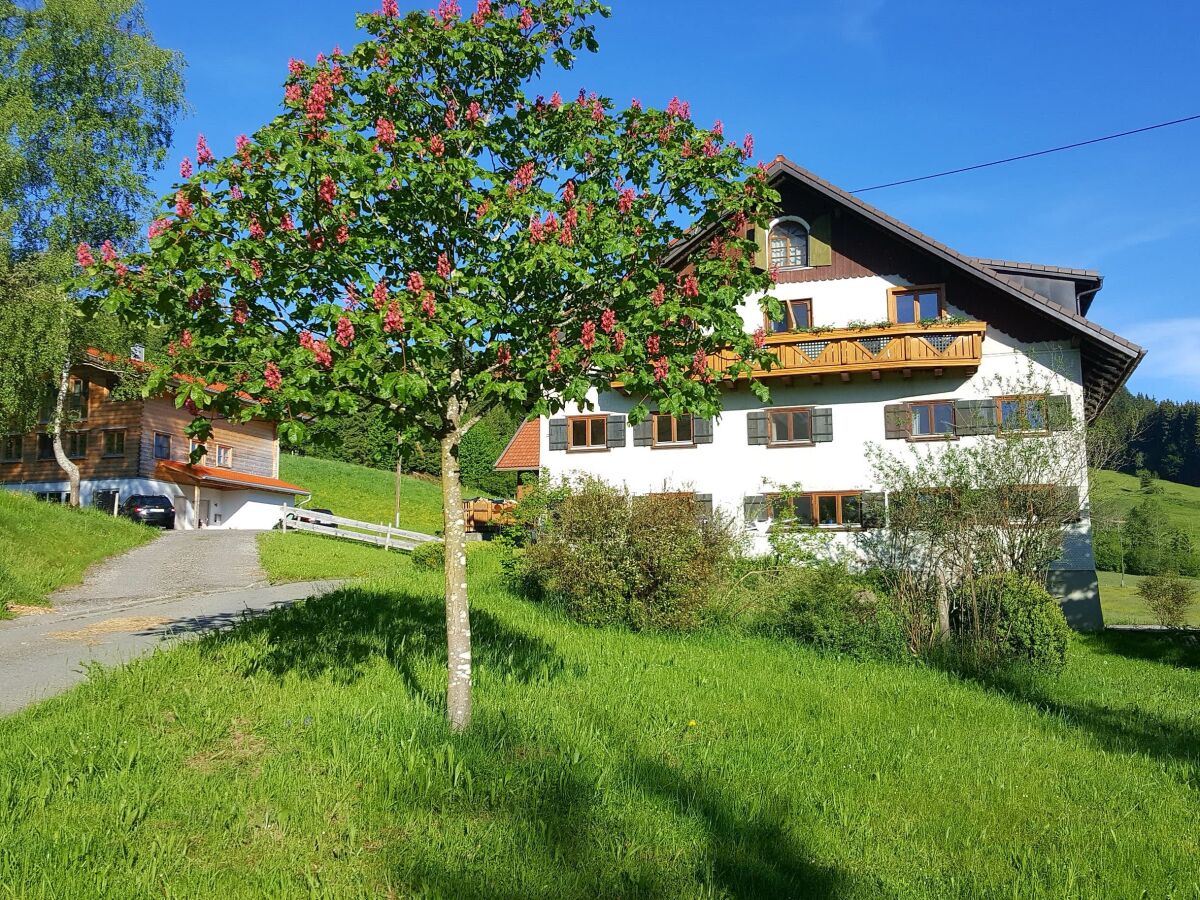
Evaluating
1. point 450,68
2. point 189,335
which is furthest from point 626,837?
point 450,68

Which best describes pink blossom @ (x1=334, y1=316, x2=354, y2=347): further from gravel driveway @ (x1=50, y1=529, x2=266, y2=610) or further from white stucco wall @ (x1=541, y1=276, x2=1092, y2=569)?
white stucco wall @ (x1=541, y1=276, x2=1092, y2=569)

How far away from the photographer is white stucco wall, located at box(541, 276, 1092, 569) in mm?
25422

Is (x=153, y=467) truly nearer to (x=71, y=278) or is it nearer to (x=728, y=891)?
(x=71, y=278)

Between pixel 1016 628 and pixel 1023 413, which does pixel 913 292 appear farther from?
pixel 1016 628

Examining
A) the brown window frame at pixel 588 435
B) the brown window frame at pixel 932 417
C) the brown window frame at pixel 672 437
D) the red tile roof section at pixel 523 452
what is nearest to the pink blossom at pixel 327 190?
the brown window frame at pixel 672 437

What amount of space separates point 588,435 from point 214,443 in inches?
634

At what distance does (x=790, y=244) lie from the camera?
27578 millimetres

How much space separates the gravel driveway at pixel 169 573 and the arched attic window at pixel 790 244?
17294 mm

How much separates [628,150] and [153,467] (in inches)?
1471

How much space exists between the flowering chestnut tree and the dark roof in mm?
17312

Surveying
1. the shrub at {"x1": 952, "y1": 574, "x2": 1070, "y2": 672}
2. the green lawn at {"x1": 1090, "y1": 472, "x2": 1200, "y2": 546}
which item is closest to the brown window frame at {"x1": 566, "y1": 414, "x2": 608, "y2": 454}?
the green lawn at {"x1": 1090, "y1": 472, "x2": 1200, "y2": 546}

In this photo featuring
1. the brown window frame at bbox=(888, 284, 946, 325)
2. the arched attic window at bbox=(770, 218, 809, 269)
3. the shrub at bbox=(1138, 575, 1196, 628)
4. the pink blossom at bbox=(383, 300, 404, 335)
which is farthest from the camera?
the shrub at bbox=(1138, 575, 1196, 628)

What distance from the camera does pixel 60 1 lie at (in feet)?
83.4

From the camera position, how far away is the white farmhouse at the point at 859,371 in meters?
24.7
